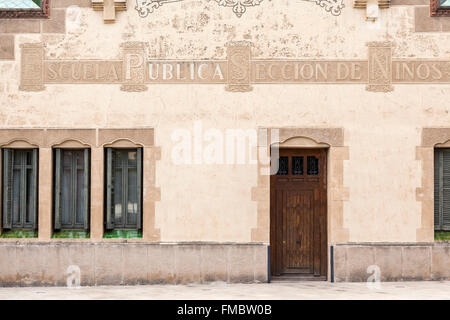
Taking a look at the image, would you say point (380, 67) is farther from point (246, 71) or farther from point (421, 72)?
point (246, 71)

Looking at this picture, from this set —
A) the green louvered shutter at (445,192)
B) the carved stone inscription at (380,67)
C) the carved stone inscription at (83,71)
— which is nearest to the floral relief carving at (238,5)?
the carved stone inscription at (380,67)

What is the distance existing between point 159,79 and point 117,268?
403 centimetres

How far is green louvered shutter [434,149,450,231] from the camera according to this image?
14578 millimetres

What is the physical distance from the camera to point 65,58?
48.4ft

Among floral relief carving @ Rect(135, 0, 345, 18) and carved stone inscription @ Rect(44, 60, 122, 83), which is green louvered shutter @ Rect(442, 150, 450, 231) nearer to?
floral relief carving @ Rect(135, 0, 345, 18)

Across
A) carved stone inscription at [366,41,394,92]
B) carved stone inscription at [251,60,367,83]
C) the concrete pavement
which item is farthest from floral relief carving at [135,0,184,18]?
the concrete pavement

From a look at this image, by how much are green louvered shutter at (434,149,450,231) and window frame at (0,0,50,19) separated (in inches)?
345

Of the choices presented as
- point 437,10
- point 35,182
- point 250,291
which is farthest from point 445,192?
point 35,182

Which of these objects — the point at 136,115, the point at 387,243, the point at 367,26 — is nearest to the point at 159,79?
the point at 136,115

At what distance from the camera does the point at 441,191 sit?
14.6m

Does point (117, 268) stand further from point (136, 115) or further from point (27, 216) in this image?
point (136, 115)

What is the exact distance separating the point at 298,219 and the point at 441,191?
303cm

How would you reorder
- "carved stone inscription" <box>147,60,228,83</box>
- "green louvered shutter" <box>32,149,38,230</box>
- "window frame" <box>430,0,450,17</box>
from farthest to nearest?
"green louvered shutter" <box>32,149,38,230</box> → "carved stone inscription" <box>147,60,228,83</box> → "window frame" <box>430,0,450,17</box>

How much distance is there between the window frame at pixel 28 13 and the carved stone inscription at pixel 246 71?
4.27ft
